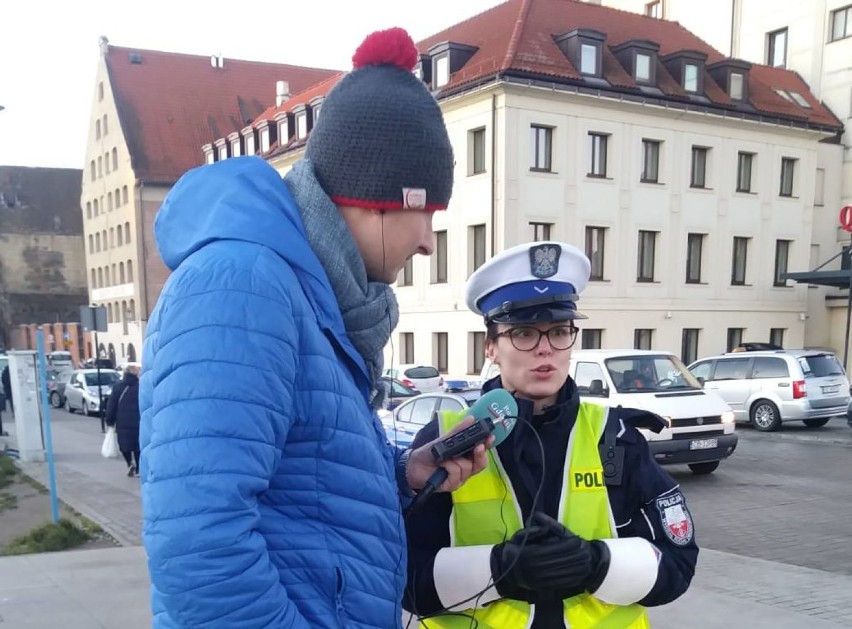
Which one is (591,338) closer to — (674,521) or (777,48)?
(777,48)

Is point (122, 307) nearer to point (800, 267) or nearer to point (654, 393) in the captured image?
point (800, 267)

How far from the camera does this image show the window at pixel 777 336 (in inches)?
1014

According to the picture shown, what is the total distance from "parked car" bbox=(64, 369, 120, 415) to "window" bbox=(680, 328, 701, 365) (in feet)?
60.7

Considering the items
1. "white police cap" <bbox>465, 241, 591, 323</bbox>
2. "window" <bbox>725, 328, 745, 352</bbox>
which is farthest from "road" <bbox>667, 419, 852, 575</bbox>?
"window" <bbox>725, 328, 745, 352</bbox>

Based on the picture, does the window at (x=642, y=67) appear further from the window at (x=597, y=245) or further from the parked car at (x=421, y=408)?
the parked car at (x=421, y=408)

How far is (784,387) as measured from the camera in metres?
13.9

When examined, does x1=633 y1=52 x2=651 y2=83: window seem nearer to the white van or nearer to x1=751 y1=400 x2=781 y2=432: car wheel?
x1=751 y1=400 x2=781 y2=432: car wheel

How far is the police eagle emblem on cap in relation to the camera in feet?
6.93

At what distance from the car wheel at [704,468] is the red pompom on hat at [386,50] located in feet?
32.8

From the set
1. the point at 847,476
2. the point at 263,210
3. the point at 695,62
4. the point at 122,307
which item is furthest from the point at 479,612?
the point at 122,307

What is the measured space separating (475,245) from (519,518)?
65.8 feet

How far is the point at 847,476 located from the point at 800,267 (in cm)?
1846

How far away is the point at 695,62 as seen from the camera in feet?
77.3

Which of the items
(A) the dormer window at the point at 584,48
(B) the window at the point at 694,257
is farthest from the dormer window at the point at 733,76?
(A) the dormer window at the point at 584,48
